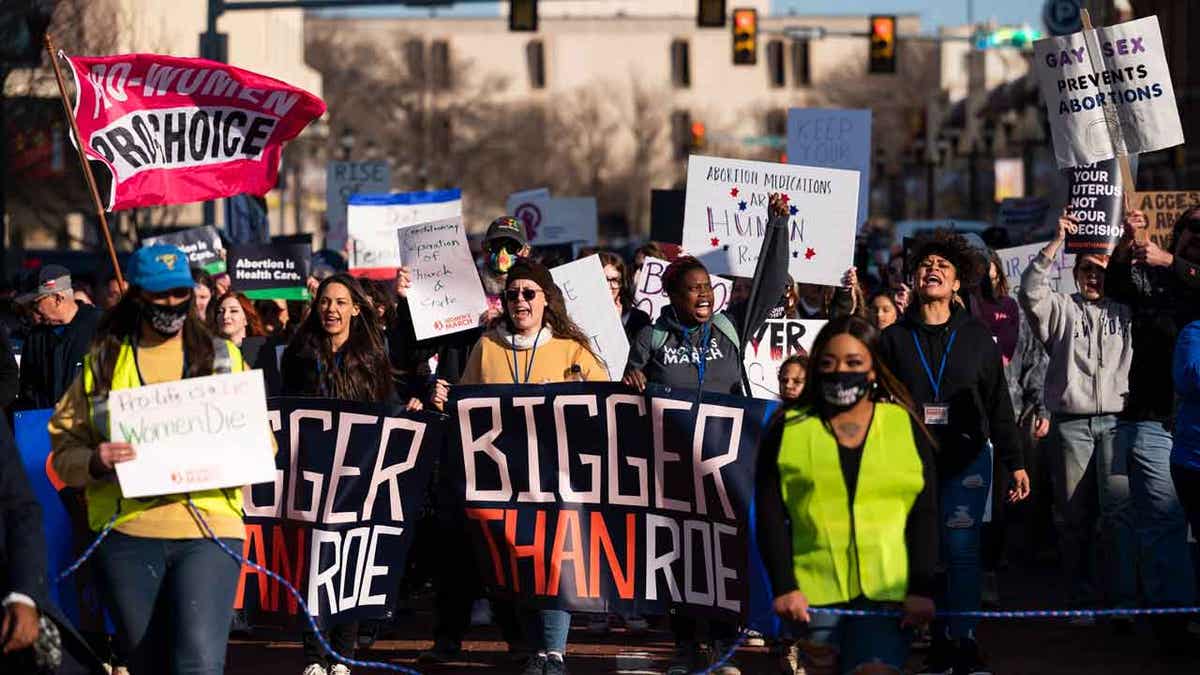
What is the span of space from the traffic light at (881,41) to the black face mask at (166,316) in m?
23.8

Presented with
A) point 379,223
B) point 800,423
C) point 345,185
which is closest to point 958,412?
point 800,423

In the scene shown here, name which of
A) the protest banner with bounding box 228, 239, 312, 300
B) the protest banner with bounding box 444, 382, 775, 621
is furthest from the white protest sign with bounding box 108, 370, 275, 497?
the protest banner with bounding box 228, 239, 312, 300

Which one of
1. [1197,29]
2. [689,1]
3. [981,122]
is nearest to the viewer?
[1197,29]

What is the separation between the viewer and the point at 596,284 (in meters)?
10.9

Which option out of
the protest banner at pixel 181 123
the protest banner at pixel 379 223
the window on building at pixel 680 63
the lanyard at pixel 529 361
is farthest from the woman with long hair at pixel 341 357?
the window on building at pixel 680 63

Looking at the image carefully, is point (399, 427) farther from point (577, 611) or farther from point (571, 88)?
point (571, 88)

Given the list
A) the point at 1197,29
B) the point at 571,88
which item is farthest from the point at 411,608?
the point at 571,88

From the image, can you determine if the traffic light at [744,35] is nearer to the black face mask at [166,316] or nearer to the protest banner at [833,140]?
the protest banner at [833,140]

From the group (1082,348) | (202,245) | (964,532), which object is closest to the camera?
(964,532)

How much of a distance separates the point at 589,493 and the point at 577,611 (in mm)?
500

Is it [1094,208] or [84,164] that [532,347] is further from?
[1094,208]

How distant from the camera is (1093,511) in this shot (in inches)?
411

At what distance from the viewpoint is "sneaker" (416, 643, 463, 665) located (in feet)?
31.3

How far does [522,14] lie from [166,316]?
20140 millimetres
